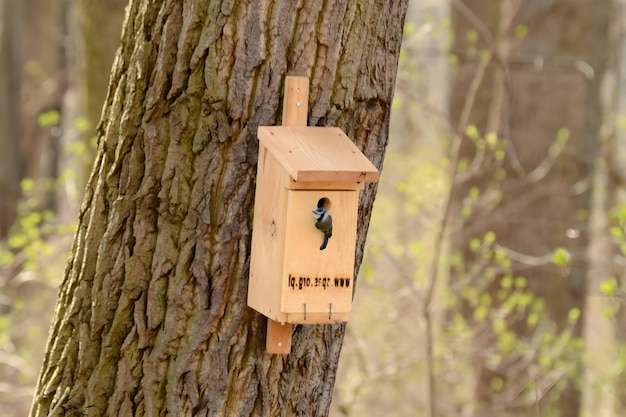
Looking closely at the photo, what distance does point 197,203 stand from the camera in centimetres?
228

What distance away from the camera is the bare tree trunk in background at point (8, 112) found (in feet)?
29.7

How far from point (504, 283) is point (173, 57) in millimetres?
3341

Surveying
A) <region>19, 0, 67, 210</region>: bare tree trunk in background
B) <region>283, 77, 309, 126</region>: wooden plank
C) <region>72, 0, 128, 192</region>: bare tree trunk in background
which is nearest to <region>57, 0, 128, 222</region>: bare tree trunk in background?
<region>72, 0, 128, 192</region>: bare tree trunk in background

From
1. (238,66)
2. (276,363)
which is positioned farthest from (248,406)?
(238,66)

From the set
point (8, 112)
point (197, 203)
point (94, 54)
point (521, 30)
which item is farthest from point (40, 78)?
point (197, 203)

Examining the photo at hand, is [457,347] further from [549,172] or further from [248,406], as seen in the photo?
[248,406]

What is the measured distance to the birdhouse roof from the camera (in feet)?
6.97

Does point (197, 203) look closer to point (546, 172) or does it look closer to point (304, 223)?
point (304, 223)

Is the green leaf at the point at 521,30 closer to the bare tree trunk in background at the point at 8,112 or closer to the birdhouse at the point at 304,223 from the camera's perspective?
the birdhouse at the point at 304,223

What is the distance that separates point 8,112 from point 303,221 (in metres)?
7.70

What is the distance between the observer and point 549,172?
6406 millimetres

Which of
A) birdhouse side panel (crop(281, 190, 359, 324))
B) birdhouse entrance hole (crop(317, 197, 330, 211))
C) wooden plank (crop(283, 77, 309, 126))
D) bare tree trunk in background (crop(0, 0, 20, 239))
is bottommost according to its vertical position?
bare tree trunk in background (crop(0, 0, 20, 239))

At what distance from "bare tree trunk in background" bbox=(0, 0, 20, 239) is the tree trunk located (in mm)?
7007

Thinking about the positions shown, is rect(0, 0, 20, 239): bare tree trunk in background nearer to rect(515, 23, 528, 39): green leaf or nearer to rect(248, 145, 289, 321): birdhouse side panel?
rect(515, 23, 528, 39): green leaf
